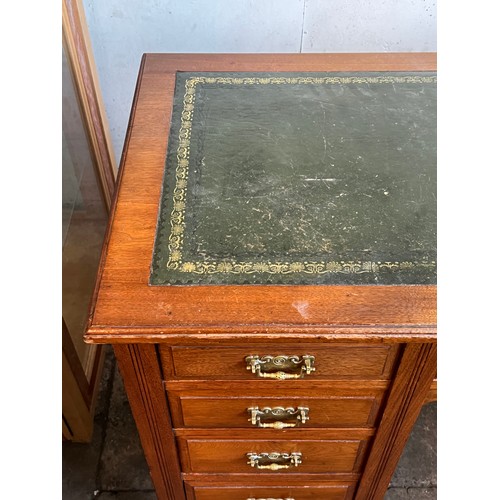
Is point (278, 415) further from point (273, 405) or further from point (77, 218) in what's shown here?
point (77, 218)

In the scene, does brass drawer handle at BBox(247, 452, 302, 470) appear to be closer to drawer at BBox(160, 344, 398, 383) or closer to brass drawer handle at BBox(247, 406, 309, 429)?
brass drawer handle at BBox(247, 406, 309, 429)

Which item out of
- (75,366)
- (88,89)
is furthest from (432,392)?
(88,89)

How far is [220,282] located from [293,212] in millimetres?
183

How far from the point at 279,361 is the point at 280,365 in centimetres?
1

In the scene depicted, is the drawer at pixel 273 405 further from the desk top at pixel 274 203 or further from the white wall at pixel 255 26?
A: the white wall at pixel 255 26

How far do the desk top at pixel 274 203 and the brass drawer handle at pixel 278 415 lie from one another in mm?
240

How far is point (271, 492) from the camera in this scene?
46.1 inches

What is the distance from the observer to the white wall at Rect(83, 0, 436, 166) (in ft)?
4.26

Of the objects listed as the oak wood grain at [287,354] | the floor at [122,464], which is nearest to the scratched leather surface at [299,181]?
the oak wood grain at [287,354]

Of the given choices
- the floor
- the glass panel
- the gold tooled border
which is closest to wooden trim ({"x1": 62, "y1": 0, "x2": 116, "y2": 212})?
the glass panel

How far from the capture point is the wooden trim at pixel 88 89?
116 cm

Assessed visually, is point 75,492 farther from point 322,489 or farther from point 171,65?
point 171,65

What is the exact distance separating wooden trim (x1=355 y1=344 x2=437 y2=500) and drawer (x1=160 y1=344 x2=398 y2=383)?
3cm
